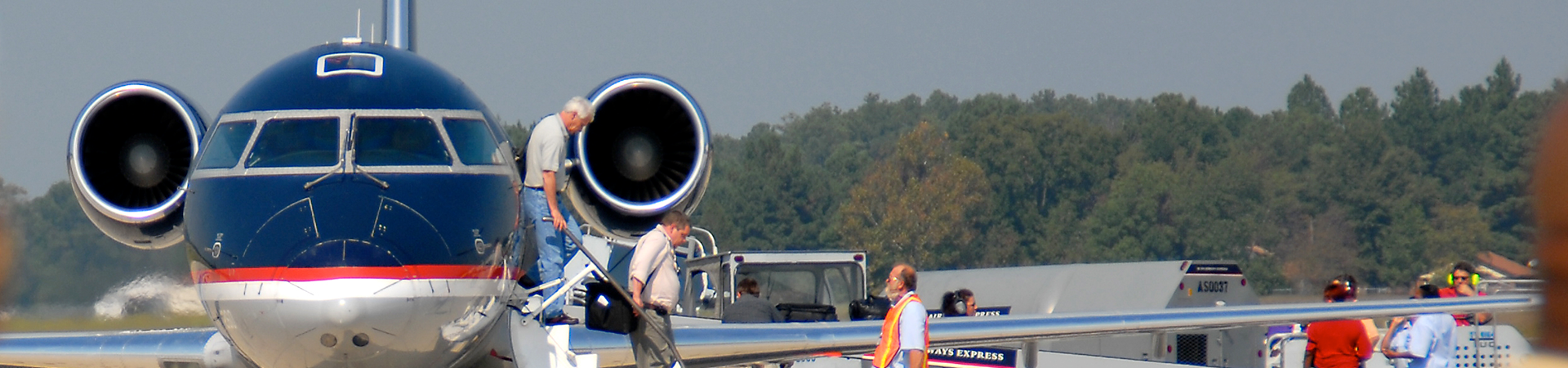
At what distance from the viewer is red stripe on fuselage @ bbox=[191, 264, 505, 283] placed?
708cm

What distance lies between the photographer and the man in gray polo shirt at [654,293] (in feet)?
29.7

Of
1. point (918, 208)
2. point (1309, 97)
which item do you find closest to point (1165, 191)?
point (918, 208)

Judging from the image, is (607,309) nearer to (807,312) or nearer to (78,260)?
(78,260)

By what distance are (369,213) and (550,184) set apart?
166 centimetres

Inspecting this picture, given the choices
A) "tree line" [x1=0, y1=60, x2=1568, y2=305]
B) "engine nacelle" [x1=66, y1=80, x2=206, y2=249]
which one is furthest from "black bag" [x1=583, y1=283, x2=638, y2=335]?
"tree line" [x1=0, y1=60, x2=1568, y2=305]

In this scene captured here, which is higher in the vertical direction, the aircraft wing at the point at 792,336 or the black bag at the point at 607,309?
the black bag at the point at 607,309

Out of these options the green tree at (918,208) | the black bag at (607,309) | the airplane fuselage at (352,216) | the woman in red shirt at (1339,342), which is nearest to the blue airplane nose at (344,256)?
the airplane fuselage at (352,216)

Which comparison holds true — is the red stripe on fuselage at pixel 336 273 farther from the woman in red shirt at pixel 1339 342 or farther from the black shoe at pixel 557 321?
the woman in red shirt at pixel 1339 342

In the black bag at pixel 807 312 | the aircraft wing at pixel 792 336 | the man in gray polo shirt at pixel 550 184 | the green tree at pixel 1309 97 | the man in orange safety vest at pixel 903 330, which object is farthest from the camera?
the green tree at pixel 1309 97

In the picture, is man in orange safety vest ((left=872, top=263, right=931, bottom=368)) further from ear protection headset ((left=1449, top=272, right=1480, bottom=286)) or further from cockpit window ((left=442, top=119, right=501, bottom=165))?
ear protection headset ((left=1449, top=272, right=1480, bottom=286))

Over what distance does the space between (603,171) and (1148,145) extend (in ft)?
307

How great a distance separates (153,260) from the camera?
10.2 metres

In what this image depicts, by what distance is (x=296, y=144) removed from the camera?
8031mm

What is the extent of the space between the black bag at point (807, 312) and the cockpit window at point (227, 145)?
12128mm
